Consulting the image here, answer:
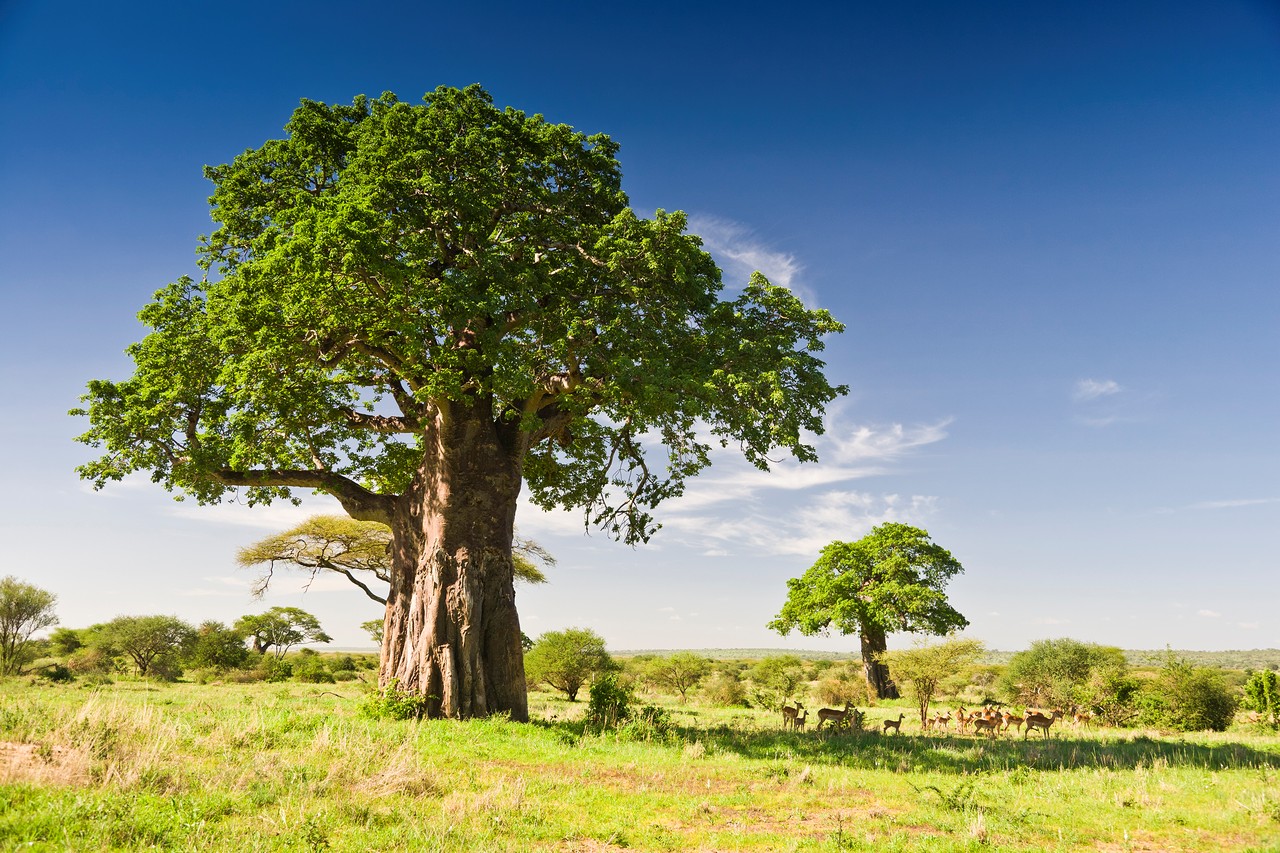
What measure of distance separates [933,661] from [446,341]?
56.4 feet

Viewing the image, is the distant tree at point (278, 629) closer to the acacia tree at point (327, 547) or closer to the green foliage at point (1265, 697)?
the acacia tree at point (327, 547)

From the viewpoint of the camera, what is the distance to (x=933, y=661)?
20.7m

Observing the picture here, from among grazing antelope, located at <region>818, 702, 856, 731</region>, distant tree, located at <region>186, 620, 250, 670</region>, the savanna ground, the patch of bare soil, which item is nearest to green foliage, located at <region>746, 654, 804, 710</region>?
grazing antelope, located at <region>818, 702, 856, 731</region>

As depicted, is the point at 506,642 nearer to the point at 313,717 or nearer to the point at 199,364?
the point at 313,717

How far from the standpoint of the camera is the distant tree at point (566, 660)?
3266 cm

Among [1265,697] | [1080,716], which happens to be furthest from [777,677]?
[1265,697]

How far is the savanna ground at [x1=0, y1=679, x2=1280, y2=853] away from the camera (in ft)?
20.5

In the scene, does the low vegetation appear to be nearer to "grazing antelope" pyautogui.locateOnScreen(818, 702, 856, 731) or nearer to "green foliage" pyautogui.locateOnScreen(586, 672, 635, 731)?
"green foliage" pyautogui.locateOnScreen(586, 672, 635, 731)

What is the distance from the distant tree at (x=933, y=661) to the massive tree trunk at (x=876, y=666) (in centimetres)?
865

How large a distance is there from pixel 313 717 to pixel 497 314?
8.49 metres

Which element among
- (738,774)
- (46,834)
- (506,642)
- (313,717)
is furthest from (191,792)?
(506,642)

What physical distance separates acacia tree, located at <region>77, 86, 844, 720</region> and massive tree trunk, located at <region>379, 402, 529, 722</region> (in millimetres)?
48

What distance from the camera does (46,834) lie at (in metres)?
5.61

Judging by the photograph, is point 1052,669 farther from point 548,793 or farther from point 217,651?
point 217,651
